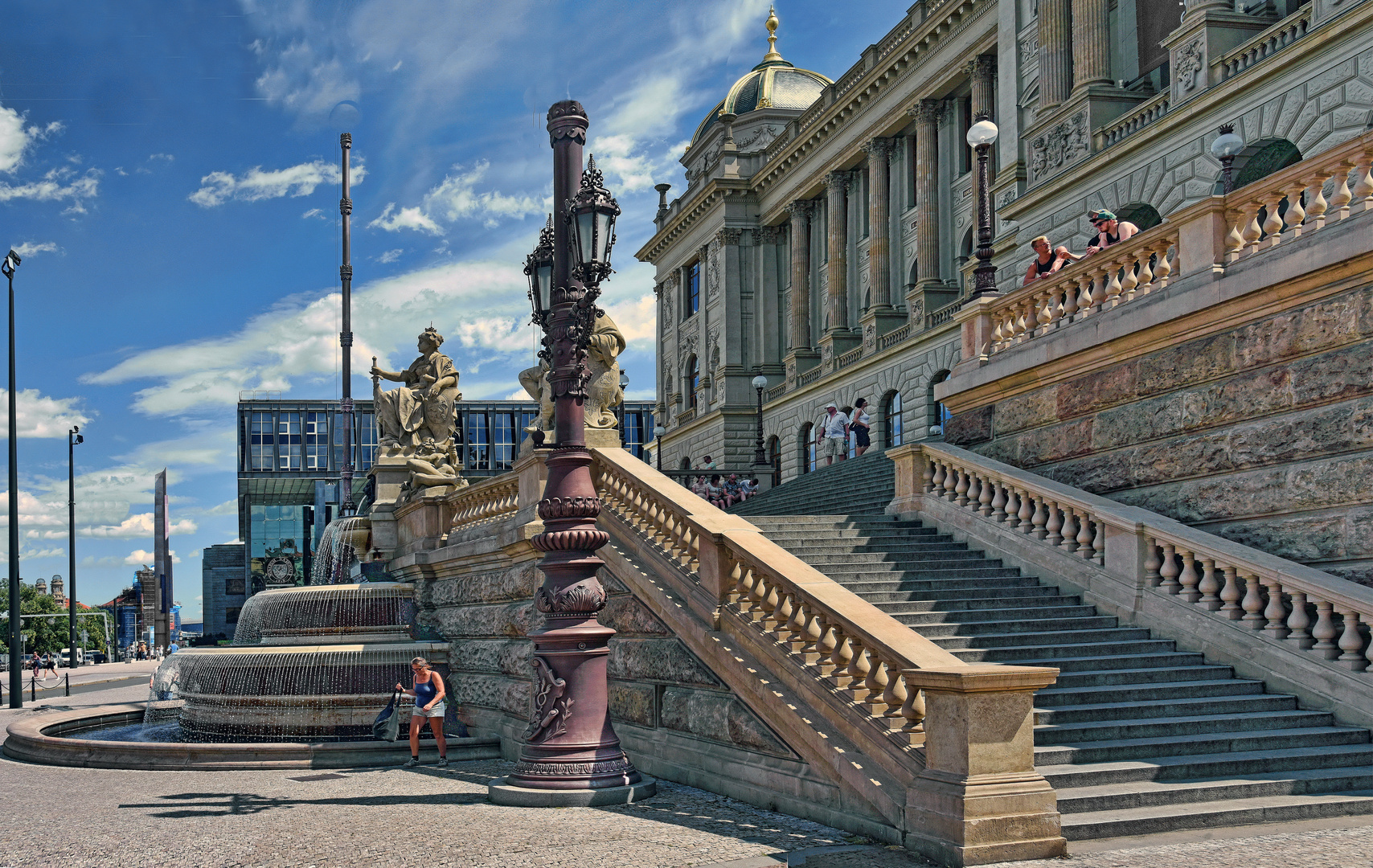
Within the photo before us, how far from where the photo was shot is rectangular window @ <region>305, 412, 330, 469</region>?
323 ft

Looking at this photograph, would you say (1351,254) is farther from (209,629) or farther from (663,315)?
(209,629)

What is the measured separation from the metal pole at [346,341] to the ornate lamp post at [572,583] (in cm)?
1599

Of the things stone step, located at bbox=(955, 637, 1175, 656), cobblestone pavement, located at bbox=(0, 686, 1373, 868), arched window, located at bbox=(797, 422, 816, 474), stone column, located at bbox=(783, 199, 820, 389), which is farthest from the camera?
stone column, located at bbox=(783, 199, 820, 389)

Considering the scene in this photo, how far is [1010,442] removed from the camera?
16.0 meters

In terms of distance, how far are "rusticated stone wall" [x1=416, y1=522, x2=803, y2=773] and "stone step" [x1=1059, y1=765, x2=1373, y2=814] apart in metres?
2.05

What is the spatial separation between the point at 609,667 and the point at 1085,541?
499cm

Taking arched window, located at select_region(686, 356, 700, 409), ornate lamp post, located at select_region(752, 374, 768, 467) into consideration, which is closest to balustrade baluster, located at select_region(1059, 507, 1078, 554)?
ornate lamp post, located at select_region(752, 374, 768, 467)

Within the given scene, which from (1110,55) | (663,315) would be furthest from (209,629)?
(1110,55)

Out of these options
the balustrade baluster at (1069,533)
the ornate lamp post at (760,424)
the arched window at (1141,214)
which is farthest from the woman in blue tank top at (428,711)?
the ornate lamp post at (760,424)

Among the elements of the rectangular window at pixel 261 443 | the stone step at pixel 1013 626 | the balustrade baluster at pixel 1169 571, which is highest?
the rectangular window at pixel 261 443

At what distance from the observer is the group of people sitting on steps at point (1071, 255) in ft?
50.3

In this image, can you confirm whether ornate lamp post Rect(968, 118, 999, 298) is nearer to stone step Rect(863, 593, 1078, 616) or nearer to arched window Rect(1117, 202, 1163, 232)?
stone step Rect(863, 593, 1078, 616)

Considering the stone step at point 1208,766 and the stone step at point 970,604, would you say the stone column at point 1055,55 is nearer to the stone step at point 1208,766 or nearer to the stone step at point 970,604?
the stone step at point 970,604

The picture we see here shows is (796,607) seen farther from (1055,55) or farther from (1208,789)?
(1055,55)
